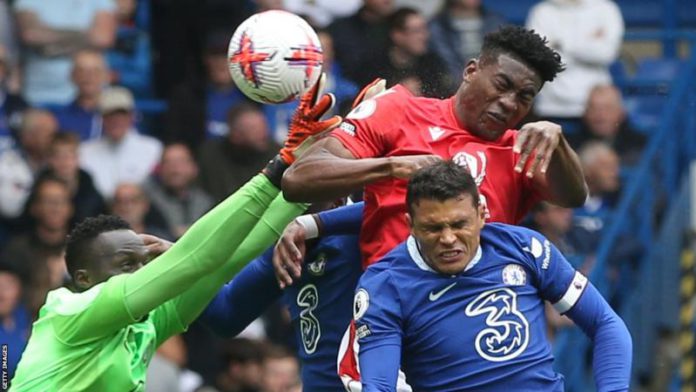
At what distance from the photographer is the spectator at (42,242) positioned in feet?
35.5

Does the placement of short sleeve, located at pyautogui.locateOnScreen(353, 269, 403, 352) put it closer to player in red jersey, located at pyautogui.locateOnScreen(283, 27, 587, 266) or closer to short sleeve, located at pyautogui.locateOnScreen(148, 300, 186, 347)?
player in red jersey, located at pyautogui.locateOnScreen(283, 27, 587, 266)

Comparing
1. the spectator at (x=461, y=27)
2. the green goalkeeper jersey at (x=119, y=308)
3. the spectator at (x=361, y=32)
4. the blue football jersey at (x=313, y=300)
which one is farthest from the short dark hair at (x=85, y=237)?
the spectator at (x=461, y=27)

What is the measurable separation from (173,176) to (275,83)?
4919 mm

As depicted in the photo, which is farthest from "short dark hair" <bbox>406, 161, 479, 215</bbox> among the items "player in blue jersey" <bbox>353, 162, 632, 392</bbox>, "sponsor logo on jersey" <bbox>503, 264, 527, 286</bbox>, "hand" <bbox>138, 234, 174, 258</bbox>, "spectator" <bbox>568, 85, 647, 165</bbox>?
"spectator" <bbox>568, 85, 647, 165</bbox>

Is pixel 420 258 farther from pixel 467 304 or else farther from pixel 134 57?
pixel 134 57

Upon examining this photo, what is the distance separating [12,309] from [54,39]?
7.46 ft

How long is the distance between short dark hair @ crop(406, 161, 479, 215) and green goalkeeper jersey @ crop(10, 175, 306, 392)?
69 centimetres

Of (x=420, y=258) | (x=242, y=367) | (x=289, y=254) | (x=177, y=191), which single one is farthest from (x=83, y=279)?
(x=177, y=191)

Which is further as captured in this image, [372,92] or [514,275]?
[372,92]

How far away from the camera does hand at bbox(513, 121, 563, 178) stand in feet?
20.9

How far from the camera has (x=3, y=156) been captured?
1139 cm

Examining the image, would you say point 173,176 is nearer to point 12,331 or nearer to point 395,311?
point 12,331

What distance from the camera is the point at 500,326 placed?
6.27 metres

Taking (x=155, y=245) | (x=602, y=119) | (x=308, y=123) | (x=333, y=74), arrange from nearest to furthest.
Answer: (x=308, y=123)
(x=155, y=245)
(x=333, y=74)
(x=602, y=119)
